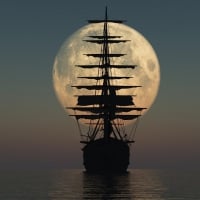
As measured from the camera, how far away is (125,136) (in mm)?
195125

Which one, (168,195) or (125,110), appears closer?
(168,195)

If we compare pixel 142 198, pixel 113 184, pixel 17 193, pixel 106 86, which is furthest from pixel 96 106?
pixel 142 198

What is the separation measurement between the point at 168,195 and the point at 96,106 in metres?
73.3

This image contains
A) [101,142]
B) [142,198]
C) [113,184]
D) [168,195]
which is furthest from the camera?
[101,142]

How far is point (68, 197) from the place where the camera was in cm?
11756

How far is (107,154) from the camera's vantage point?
190m

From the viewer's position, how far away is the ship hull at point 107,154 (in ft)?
621

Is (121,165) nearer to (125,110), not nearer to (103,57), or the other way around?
(125,110)

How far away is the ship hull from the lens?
621 ft

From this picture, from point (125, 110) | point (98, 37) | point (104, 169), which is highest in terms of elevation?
point (98, 37)

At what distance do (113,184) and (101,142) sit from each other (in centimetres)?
4138

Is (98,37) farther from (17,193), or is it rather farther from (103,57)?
(17,193)

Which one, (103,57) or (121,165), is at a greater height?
(103,57)

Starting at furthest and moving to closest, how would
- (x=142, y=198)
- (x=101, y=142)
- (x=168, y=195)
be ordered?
(x=101, y=142) < (x=168, y=195) < (x=142, y=198)
